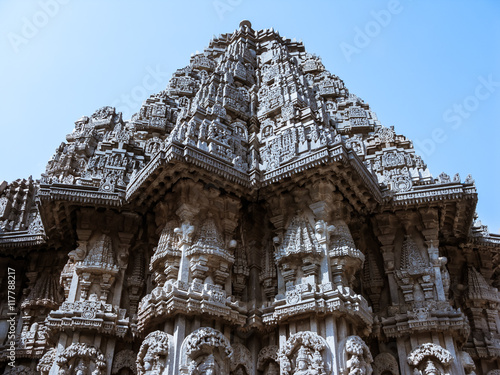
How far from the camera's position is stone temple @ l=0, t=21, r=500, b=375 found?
10.4 metres

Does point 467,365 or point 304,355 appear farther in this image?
point 467,365

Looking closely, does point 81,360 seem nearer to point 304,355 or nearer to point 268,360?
point 268,360

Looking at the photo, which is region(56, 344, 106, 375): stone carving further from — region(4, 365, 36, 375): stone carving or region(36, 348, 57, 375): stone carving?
region(4, 365, 36, 375): stone carving

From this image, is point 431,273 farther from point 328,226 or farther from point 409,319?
point 328,226

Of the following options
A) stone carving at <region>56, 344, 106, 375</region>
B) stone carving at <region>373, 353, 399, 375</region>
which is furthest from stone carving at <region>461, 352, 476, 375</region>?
stone carving at <region>56, 344, 106, 375</region>

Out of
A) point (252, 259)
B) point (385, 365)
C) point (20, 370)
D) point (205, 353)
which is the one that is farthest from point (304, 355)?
point (20, 370)

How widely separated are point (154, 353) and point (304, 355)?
3125 mm

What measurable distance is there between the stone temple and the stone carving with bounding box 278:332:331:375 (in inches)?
1.2

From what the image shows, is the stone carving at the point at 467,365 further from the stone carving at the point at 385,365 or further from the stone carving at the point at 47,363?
the stone carving at the point at 47,363

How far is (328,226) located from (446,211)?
4.06 meters

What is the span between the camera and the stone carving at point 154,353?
9.58m

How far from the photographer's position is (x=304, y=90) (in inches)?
Result: 634

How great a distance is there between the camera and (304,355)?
980 cm

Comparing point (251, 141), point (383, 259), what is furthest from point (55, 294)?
point (383, 259)
